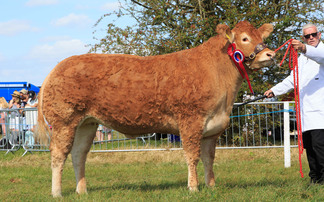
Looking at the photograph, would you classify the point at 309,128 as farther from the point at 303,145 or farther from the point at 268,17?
the point at 268,17

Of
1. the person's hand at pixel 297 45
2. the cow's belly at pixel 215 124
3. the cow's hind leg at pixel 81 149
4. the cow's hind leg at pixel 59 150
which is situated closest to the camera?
the person's hand at pixel 297 45

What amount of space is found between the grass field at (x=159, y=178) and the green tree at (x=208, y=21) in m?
2.93

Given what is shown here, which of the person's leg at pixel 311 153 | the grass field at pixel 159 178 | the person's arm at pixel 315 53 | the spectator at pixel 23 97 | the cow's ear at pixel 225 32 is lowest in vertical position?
the grass field at pixel 159 178

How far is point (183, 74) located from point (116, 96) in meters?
0.93

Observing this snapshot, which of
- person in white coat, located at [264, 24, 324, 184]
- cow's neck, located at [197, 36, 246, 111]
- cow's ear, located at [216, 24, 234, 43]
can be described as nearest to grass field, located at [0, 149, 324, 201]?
person in white coat, located at [264, 24, 324, 184]

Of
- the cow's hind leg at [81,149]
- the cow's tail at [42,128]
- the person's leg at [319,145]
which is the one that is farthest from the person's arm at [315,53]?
the cow's tail at [42,128]

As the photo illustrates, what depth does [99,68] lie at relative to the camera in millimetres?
5289

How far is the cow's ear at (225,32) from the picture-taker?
4.98m

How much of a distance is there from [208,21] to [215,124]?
6.70 metres

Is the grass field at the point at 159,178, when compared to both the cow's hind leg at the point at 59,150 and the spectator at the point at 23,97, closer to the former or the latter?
the cow's hind leg at the point at 59,150

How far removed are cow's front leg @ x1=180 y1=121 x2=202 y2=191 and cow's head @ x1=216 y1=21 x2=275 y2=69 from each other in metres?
1.15

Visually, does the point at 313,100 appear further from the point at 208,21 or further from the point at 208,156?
the point at 208,21

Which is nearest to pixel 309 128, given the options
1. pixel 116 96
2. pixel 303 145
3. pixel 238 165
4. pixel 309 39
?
pixel 303 145

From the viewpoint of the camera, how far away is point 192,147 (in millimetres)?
5035
